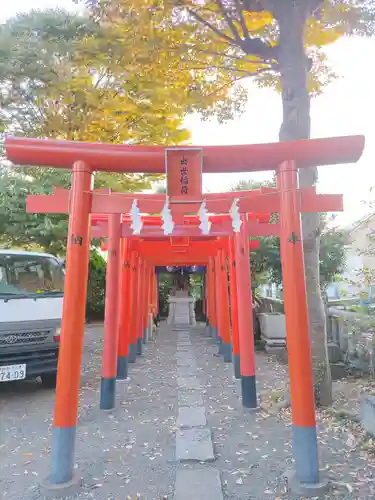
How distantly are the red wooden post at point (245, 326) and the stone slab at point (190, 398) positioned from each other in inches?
30.6

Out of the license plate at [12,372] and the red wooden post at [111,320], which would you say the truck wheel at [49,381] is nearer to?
the license plate at [12,372]

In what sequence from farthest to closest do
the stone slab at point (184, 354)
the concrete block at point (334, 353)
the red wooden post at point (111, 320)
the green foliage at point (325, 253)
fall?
the green foliage at point (325, 253) → the stone slab at point (184, 354) → the concrete block at point (334, 353) → the red wooden post at point (111, 320)

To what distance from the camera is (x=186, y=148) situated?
12.5 feet

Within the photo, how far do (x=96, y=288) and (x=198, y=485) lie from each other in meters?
14.5

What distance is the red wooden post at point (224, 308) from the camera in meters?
9.62

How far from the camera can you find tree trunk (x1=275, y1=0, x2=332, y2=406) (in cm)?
553

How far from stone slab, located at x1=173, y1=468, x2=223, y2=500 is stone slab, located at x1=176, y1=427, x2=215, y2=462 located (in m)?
0.26

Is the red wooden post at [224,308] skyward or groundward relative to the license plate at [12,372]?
skyward

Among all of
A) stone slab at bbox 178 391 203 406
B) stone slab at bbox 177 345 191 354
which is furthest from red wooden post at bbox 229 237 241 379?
stone slab at bbox 177 345 191 354

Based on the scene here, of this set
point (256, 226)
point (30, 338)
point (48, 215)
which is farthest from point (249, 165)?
point (48, 215)

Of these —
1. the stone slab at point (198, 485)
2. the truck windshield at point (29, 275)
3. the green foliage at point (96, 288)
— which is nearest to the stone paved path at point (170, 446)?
the stone slab at point (198, 485)

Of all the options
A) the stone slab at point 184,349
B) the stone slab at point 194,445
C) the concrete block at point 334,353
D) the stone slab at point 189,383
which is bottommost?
the stone slab at point 194,445

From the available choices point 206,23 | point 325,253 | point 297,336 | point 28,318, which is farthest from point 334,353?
point 206,23

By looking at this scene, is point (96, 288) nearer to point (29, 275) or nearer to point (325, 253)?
point (325, 253)
